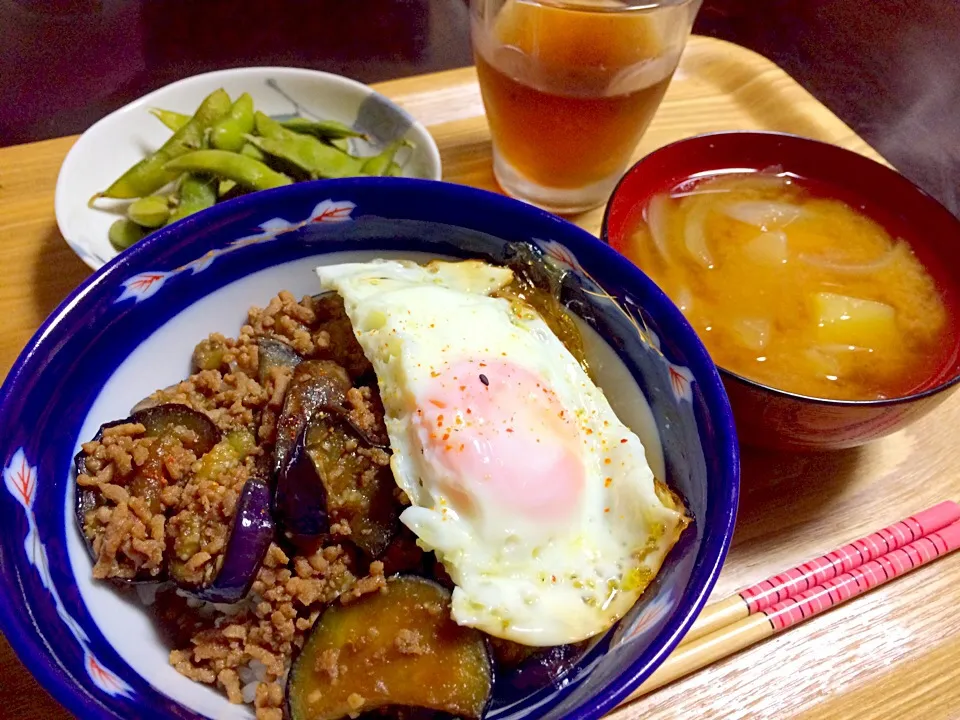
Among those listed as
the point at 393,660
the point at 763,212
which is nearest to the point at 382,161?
the point at 763,212

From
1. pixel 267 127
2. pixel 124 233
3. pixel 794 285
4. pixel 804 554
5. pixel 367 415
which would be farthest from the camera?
pixel 267 127

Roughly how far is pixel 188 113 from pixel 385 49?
1730 millimetres

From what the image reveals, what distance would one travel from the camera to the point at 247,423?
54.5 inches

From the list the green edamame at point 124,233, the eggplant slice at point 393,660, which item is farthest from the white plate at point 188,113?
the eggplant slice at point 393,660

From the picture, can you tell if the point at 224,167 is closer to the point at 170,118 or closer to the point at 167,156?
the point at 167,156


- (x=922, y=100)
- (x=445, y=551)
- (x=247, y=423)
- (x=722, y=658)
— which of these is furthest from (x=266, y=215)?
(x=922, y=100)

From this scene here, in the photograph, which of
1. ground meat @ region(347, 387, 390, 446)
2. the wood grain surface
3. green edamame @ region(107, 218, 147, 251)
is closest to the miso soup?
the wood grain surface

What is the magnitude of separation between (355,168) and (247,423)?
1.15m

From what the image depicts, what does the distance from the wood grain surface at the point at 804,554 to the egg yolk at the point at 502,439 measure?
0.48 metres

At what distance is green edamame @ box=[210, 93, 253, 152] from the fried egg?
40.2 inches

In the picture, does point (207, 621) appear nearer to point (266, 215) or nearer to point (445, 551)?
point (445, 551)

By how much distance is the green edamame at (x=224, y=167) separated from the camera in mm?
2166

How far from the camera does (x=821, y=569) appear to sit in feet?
5.04

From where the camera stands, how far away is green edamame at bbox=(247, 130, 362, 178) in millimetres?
2262
